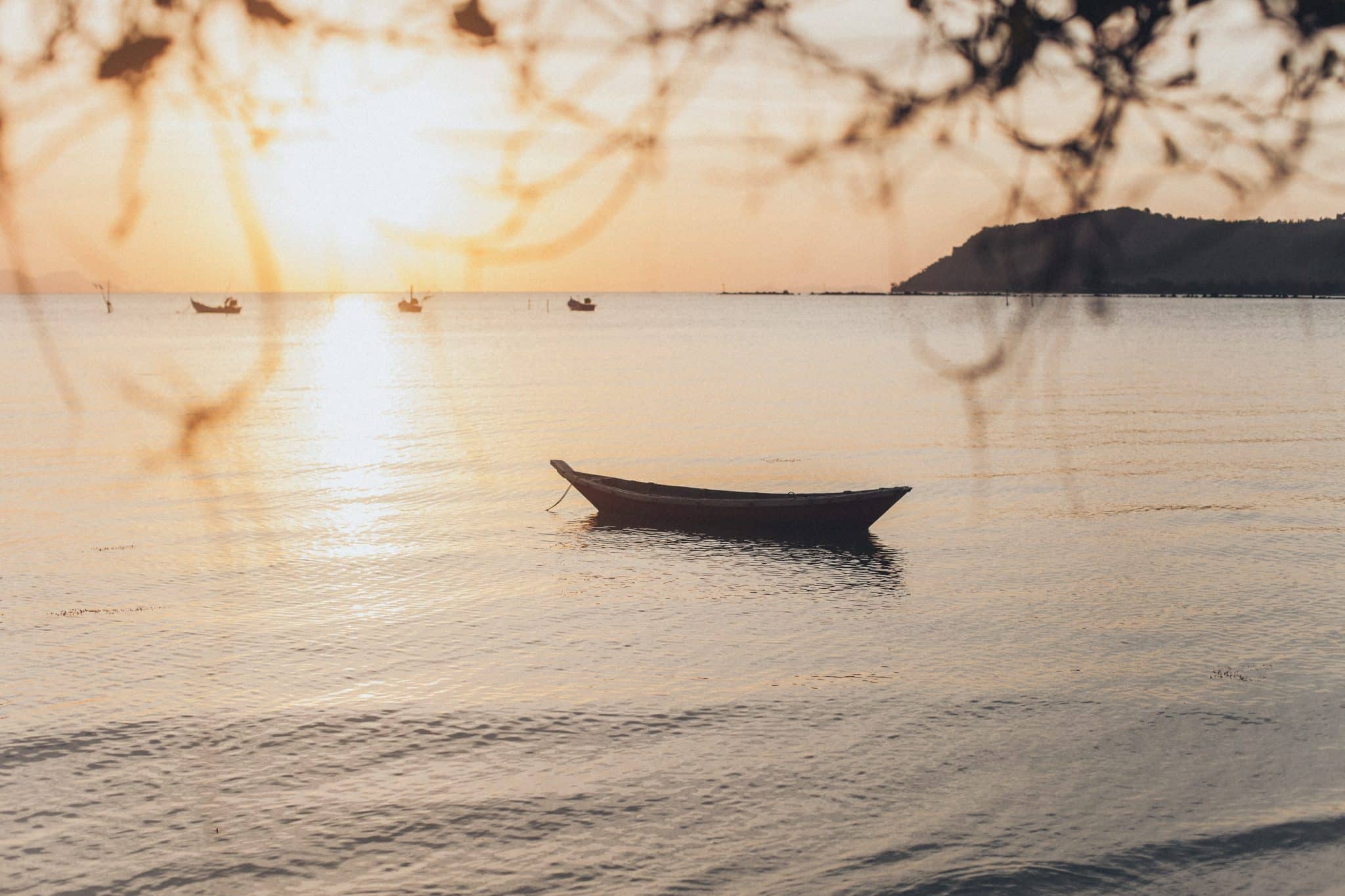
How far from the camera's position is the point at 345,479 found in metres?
48.9

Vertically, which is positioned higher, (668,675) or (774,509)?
(774,509)

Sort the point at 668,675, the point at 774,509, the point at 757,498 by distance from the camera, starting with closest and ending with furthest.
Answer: the point at 668,675 < the point at 774,509 < the point at 757,498

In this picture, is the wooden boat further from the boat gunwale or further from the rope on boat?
the rope on boat

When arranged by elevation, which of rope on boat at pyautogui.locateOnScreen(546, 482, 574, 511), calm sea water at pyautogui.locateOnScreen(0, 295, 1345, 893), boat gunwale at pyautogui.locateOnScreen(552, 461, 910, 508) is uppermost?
rope on boat at pyautogui.locateOnScreen(546, 482, 574, 511)

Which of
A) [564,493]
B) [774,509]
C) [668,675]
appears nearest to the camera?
[668,675]

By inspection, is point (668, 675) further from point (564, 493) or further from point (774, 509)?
point (564, 493)

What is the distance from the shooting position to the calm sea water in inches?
602

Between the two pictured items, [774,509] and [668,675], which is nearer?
[668,675]

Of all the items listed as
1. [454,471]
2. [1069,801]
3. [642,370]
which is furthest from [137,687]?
[642,370]

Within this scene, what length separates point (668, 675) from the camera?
23047mm

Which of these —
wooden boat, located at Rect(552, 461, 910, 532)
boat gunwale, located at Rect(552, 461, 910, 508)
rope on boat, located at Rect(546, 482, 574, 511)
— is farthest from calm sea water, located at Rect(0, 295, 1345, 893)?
boat gunwale, located at Rect(552, 461, 910, 508)

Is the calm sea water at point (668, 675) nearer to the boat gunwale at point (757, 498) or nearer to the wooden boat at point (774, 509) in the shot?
the wooden boat at point (774, 509)

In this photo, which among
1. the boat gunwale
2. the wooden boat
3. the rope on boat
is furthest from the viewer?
the rope on boat

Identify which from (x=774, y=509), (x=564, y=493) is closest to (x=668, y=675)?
(x=774, y=509)
